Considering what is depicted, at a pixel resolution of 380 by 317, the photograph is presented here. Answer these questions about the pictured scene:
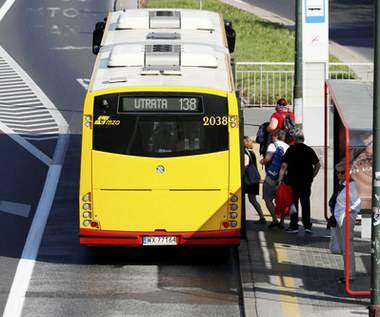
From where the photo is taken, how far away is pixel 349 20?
41.5 m

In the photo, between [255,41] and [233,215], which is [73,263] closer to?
[233,215]

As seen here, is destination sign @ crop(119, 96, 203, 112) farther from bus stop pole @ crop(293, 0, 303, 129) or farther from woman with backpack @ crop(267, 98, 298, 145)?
bus stop pole @ crop(293, 0, 303, 129)

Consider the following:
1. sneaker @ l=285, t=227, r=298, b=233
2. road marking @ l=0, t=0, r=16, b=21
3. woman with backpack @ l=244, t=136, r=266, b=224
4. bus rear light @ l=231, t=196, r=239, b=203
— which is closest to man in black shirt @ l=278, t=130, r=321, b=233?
sneaker @ l=285, t=227, r=298, b=233

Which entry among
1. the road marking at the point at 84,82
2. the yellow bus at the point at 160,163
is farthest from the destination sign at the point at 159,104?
the road marking at the point at 84,82

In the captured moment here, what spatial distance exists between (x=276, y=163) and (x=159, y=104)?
2.56 meters

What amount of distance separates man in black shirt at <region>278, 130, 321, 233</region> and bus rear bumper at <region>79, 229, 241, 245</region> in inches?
61.1

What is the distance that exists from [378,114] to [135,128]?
4031 millimetres

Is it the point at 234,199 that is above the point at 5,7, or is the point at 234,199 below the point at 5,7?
above

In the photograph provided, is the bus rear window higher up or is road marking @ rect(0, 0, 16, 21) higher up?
the bus rear window

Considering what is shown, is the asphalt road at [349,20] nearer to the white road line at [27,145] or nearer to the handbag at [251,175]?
the white road line at [27,145]

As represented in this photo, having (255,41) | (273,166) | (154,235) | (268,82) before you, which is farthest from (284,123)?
(255,41)

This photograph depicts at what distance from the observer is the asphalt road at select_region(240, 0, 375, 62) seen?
36.3m

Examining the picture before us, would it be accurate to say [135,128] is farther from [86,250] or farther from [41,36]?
[41,36]

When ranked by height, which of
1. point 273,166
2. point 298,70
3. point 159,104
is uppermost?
point 159,104
